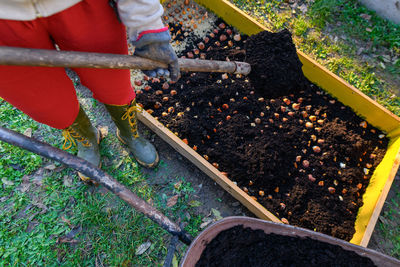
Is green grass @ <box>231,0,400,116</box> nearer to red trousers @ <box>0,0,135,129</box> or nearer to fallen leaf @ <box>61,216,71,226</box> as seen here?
red trousers @ <box>0,0,135,129</box>

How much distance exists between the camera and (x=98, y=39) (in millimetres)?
1359

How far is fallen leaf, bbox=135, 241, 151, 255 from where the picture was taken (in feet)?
7.52

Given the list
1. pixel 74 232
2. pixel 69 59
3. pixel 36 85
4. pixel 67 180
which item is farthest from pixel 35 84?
pixel 74 232

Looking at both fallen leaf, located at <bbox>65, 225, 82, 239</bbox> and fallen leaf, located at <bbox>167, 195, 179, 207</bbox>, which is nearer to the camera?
fallen leaf, located at <bbox>65, 225, 82, 239</bbox>

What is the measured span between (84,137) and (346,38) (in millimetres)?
3333

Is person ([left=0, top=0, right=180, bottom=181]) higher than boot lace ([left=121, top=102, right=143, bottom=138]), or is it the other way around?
person ([left=0, top=0, right=180, bottom=181])

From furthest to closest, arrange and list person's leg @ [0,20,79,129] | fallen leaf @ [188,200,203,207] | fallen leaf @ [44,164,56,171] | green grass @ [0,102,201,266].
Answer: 1. fallen leaf @ [44,164,56,171]
2. fallen leaf @ [188,200,203,207]
3. green grass @ [0,102,201,266]
4. person's leg @ [0,20,79,129]

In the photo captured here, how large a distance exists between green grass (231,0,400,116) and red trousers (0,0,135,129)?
2527mm

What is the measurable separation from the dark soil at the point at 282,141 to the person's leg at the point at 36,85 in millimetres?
1062

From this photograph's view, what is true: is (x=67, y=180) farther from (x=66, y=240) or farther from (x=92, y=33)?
(x=92, y=33)

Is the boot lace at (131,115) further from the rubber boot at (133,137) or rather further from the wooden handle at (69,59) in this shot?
the wooden handle at (69,59)

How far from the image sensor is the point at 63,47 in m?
1.39

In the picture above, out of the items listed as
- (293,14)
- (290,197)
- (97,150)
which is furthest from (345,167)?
(97,150)

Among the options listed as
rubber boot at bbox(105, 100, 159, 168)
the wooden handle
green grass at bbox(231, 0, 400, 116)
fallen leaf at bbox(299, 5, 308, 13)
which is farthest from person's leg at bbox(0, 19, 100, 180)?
fallen leaf at bbox(299, 5, 308, 13)
